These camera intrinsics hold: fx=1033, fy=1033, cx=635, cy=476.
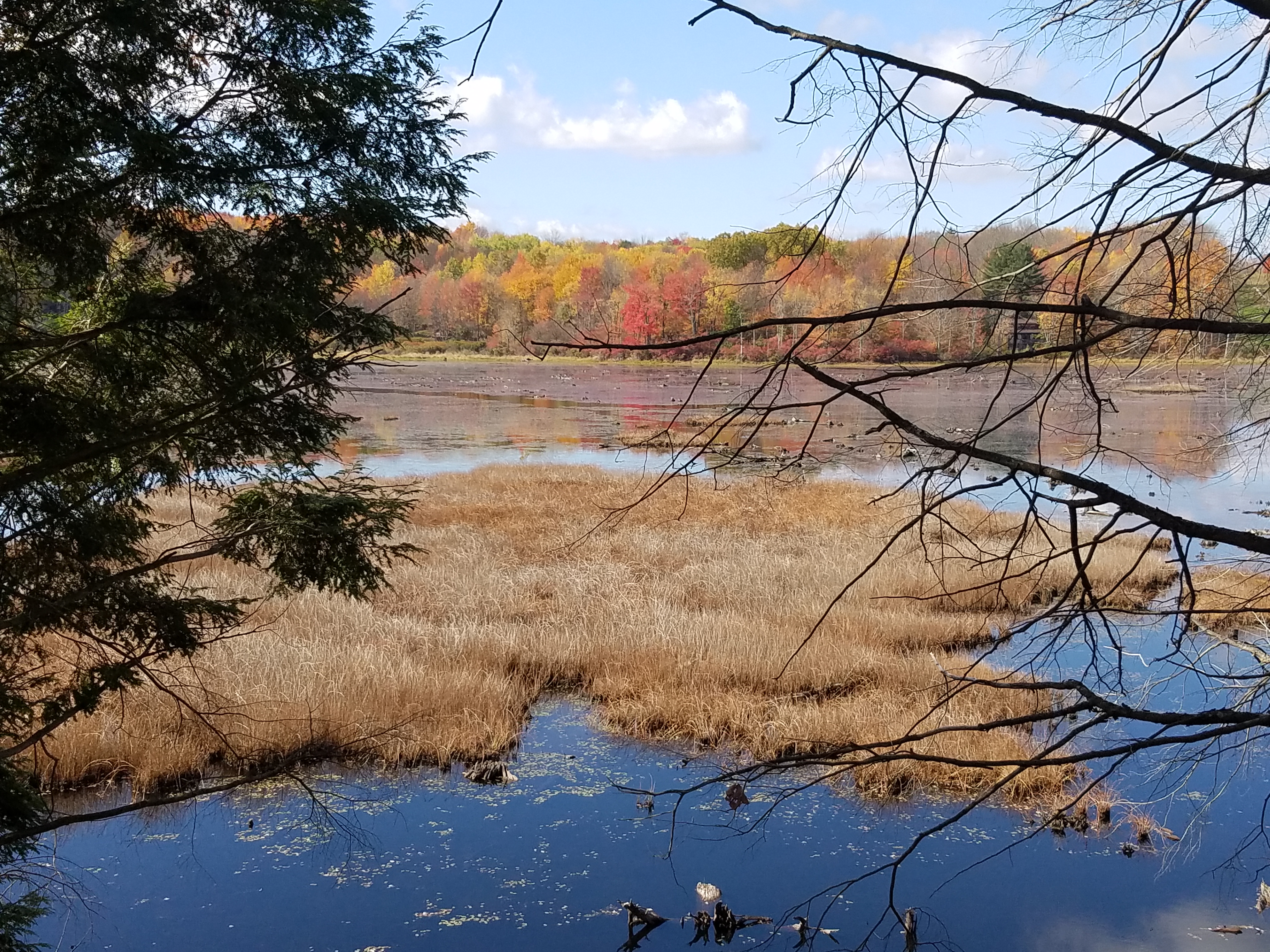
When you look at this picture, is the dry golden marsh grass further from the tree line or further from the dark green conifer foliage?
the tree line

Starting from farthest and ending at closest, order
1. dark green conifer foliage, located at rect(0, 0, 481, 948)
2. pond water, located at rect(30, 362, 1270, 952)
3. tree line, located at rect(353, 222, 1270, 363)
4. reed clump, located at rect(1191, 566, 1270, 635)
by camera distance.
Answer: reed clump, located at rect(1191, 566, 1270, 635)
pond water, located at rect(30, 362, 1270, 952)
dark green conifer foliage, located at rect(0, 0, 481, 948)
tree line, located at rect(353, 222, 1270, 363)

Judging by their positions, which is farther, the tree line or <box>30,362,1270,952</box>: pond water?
<box>30,362,1270,952</box>: pond water

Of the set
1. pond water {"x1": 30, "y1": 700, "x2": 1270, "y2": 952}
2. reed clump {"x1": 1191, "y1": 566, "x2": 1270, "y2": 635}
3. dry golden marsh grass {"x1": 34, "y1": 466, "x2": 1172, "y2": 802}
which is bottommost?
pond water {"x1": 30, "y1": 700, "x2": 1270, "y2": 952}

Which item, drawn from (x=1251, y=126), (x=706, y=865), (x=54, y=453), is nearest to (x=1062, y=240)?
(x=1251, y=126)

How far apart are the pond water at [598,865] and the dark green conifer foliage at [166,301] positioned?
1.34 m

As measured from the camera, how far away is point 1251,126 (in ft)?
8.98

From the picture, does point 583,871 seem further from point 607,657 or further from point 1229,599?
point 1229,599

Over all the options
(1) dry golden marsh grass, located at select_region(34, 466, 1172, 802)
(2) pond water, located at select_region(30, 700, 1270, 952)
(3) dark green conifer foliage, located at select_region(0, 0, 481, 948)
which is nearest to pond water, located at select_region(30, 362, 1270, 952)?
(2) pond water, located at select_region(30, 700, 1270, 952)

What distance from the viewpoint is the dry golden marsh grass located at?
8.83 meters

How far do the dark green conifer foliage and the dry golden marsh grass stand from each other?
37.5 inches

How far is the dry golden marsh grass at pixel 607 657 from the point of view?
883cm

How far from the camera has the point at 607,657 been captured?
11.1 metres

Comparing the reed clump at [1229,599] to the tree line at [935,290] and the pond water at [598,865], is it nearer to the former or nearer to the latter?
the pond water at [598,865]

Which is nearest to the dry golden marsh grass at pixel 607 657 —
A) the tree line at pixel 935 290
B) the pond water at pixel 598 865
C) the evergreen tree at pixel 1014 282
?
the pond water at pixel 598 865
